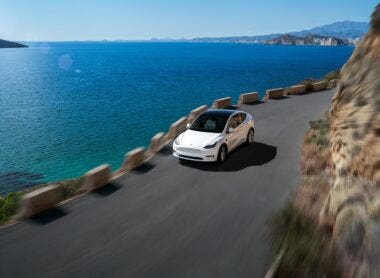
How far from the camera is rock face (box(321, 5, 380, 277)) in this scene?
6.25 meters

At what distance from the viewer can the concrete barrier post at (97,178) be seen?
12.2 m

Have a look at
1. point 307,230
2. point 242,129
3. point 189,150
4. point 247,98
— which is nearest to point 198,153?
point 189,150

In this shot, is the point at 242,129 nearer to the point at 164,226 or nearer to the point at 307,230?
the point at 164,226

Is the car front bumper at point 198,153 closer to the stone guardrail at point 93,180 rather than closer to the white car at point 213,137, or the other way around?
the white car at point 213,137

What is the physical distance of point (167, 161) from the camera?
49.2 feet

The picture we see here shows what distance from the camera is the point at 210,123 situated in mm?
15180

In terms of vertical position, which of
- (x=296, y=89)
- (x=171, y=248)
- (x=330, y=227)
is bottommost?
(x=296, y=89)

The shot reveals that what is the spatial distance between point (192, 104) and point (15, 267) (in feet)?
182

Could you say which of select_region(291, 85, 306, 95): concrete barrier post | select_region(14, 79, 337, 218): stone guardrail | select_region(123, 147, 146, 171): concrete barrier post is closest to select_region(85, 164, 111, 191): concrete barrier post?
select_region(14, 79, 337, 218): stone guardrail

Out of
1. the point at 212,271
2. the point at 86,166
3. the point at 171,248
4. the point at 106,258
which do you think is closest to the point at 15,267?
the point at 106,258

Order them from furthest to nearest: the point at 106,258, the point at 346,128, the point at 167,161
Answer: the point at 167,161, the point at 346,128, the point at 106,258

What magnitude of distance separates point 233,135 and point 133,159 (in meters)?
4.04

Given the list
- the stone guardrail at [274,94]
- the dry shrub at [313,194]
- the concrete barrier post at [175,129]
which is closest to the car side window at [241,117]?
the concrete barrier post at [175,129]

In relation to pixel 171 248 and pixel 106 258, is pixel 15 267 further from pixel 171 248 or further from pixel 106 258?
pixel 171 248
